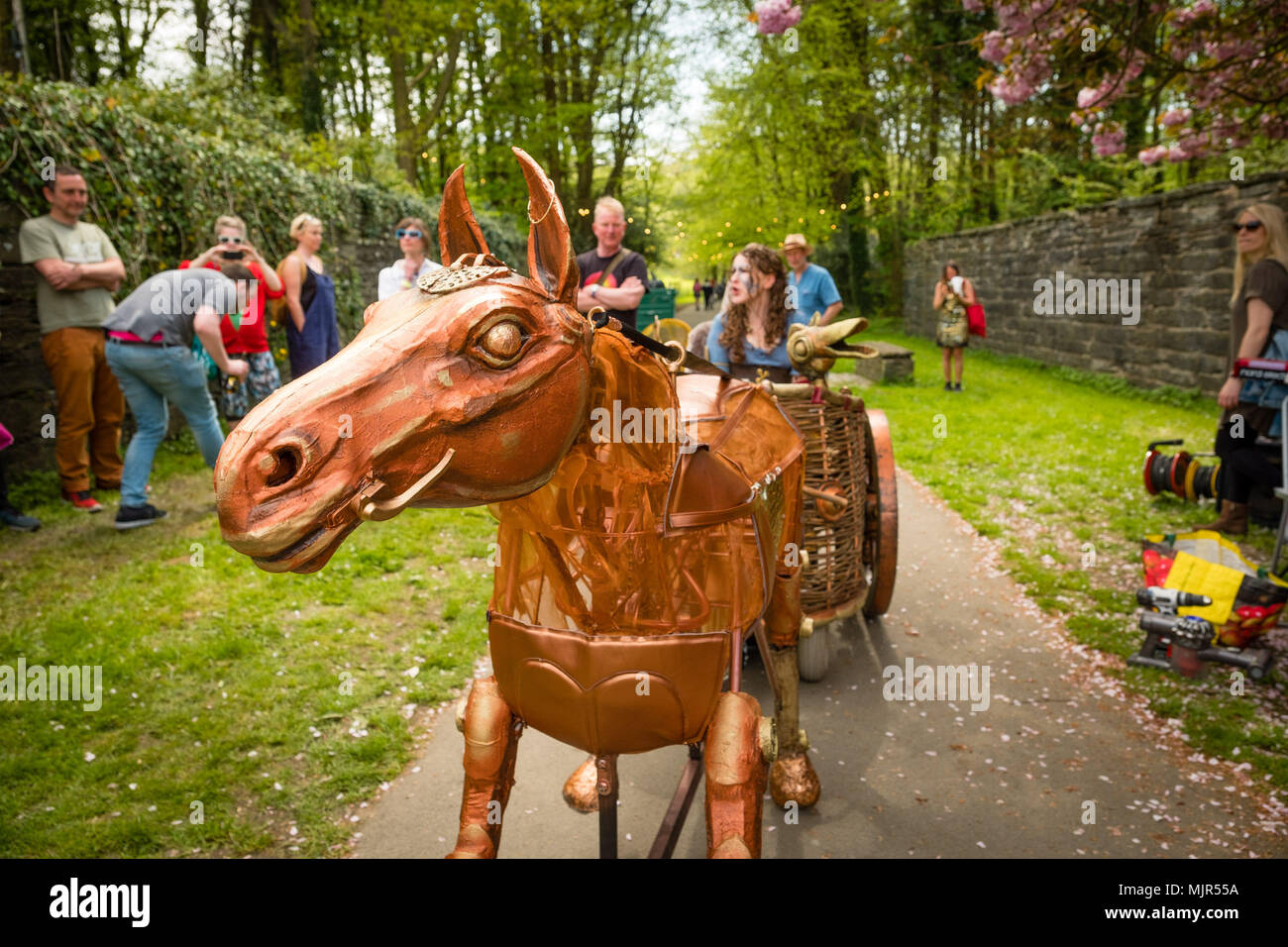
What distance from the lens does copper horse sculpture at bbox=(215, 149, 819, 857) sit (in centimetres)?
122

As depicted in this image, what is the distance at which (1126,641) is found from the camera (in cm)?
435

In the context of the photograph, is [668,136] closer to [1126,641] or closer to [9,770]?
[1126,641]

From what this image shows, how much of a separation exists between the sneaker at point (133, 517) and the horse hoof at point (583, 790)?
422cm

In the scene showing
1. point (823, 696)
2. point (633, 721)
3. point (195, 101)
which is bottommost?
point (823, 696)

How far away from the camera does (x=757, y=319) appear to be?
172 inches

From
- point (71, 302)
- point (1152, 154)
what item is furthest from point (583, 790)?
point (1152, 154)

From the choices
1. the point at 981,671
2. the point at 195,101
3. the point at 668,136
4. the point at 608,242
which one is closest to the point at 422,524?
the point at 608,242

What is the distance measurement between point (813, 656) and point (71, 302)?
5641mm

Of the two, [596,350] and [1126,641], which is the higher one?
[596,350]

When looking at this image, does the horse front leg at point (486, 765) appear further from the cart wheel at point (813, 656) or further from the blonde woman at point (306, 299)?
the blonde woman at point (306, 299)

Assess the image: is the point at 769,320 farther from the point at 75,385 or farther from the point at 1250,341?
the point at 75,385

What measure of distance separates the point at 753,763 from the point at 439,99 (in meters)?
16.0

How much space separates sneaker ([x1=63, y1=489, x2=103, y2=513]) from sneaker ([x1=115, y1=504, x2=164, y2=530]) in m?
0.38

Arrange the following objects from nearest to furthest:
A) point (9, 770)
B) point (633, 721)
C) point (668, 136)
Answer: point (633, 721), point (9, 770), point (668, 136)
